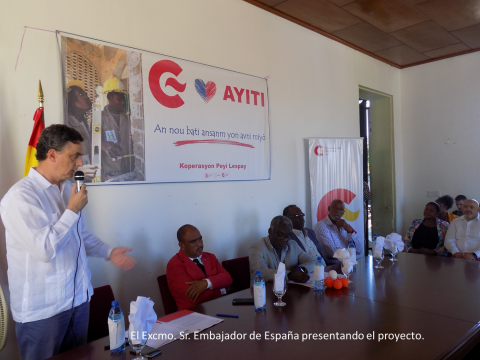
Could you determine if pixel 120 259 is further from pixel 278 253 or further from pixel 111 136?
pixel 278 253

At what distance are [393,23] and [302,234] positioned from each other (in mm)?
3140

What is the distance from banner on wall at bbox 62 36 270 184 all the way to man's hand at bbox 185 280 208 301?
1009mm

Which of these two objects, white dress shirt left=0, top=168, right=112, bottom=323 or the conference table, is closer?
the conference table

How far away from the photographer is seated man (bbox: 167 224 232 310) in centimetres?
266

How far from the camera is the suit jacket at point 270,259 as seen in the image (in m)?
2.88

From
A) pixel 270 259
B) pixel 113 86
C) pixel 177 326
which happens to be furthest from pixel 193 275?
pixel 113 86

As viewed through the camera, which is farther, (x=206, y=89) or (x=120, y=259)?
(x=206, y=89)

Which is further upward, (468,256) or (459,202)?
(459,202)

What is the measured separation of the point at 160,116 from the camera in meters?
3.28

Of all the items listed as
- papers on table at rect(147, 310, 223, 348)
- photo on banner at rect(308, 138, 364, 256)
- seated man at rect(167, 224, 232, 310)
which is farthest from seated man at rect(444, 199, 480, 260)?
papers on table at rect(147, 310, 223, 348)

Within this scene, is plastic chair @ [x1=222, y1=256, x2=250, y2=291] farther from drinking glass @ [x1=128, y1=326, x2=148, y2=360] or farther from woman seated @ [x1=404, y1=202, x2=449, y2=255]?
woman seated @ [x1=404, y1=202, x2=449, y2=255]

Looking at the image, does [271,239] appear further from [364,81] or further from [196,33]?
[364,81]

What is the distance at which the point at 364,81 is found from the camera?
5902 millimetres

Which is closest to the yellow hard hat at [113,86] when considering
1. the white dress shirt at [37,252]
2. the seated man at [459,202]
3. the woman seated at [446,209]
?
the white dress shirt at [37,252]
